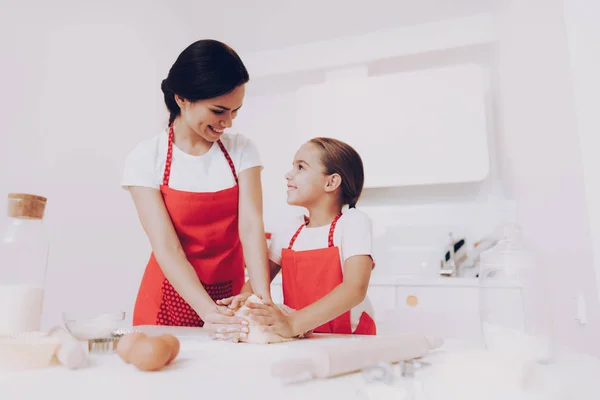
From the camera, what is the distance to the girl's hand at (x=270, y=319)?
2.40ft

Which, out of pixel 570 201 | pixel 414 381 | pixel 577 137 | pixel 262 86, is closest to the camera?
pixel 414 381

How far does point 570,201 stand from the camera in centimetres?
134

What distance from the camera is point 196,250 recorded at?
3.79ft

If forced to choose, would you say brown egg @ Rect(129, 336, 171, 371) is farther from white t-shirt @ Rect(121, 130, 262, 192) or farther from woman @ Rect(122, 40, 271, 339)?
white t-shirt @ Rect(121, 130, 262, 192)

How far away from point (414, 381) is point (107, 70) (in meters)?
1.88

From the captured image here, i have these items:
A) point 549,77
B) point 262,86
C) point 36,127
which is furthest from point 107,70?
point 549,77

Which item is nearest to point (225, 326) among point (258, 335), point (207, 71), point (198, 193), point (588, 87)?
point (258, 335)

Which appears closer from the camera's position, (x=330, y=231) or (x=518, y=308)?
(x=518, y=308)

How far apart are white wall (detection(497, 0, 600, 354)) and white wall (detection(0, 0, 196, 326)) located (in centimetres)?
154

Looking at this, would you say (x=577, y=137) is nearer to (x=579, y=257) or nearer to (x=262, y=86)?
(x=579, y=257)

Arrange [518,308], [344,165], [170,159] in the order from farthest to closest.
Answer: [344,165] → [170,159] → [518,308]

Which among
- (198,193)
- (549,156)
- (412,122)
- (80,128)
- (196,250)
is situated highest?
(412,122)

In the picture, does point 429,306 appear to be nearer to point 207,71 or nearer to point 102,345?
point 207,71

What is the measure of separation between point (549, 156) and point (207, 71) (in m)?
1.24
